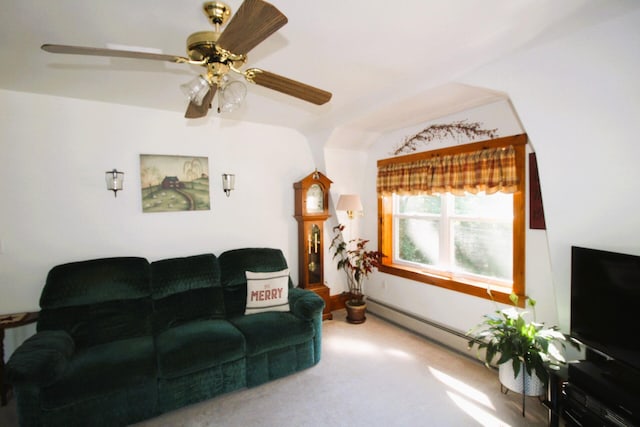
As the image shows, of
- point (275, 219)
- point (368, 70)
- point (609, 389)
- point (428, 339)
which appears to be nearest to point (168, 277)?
point (275, 219)

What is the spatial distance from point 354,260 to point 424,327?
4.02 feet

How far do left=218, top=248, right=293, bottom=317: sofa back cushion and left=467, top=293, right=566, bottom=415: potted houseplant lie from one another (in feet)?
6.63

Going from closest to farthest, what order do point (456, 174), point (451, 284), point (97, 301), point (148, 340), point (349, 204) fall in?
point (148, 340) → point (97, 301) → point (456, 174) → point (451, 284) → point (349, 204)

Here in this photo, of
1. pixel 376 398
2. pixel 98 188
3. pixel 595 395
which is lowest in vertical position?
pixel 376 398

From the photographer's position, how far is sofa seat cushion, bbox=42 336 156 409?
6.16ft

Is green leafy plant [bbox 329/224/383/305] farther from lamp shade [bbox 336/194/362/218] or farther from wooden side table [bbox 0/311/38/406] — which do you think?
wooden side table [bbox 0/311/38/406]

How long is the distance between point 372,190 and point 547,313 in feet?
7.55

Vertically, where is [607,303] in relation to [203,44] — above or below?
below

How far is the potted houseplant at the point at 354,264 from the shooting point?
375 cm

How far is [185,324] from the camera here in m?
2.70

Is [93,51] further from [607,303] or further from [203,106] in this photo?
[607,303]

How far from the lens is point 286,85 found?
1.55 meters

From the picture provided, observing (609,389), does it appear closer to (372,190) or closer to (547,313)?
(547,313)

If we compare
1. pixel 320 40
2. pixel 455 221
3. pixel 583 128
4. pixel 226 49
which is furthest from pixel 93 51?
pixel 455 221
